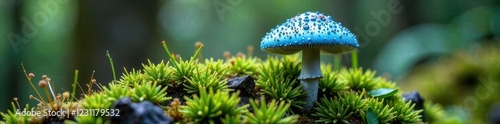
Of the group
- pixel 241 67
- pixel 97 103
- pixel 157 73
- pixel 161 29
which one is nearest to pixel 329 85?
pixel 241 67

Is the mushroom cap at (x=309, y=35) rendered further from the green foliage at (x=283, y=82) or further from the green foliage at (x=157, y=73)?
the green foliage at (x=157, y=73)

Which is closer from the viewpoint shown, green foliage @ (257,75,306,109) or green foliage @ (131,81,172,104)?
green foliage @ (131,81,172,104)

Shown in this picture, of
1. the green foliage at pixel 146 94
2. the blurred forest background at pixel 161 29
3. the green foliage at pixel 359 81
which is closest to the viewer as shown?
the green foliage at pixel 146 94

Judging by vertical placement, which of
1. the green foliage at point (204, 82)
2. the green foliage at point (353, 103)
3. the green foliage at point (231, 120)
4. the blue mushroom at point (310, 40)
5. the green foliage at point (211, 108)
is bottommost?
the green foliage at point (231, 120)

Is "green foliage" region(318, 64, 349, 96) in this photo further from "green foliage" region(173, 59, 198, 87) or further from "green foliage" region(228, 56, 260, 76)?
"green foliage" region(173, 59, 198, 87)

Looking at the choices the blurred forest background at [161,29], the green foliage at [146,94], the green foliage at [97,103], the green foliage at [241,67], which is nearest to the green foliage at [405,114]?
the green foliage at [241,67]

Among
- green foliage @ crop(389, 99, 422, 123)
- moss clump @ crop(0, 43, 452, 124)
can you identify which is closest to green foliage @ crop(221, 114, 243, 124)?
moss clump @ crop(0, 43, 452, 124)
